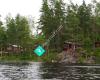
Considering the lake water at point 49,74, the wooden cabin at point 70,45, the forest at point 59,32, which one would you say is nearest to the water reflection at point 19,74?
the lake water at point 49,74

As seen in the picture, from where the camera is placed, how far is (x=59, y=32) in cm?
12556

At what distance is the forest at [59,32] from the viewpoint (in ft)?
394

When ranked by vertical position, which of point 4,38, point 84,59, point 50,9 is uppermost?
point 50,9

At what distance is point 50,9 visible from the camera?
13250 centimetres

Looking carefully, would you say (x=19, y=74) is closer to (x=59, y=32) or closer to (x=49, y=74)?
(x=49, y=74)

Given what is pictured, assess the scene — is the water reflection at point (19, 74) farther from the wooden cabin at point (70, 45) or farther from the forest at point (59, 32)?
the wooden cabin at point (70, 45)

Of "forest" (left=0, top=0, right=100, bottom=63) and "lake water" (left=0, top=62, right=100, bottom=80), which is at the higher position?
"forest" (left=0, top=0, right=100, bottom=63)

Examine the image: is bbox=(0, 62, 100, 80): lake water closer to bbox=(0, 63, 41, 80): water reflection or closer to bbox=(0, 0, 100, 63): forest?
bbox=(0, 63, 41, 80): water reflection

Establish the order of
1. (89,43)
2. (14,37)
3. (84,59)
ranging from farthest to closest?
(14,37) → (89,43) → (84,59)

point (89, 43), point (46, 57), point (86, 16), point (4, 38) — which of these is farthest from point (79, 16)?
point (4, 38)

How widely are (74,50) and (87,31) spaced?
11600 mm

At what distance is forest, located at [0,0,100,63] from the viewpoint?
394 ft

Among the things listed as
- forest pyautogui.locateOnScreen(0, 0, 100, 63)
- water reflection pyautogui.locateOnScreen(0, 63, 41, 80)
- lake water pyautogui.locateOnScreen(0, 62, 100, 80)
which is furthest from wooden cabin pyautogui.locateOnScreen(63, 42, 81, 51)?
water reflection pyautogui.locateOnScreen(0, 63, 41, 80)

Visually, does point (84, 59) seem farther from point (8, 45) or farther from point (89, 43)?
point (8, 45)
